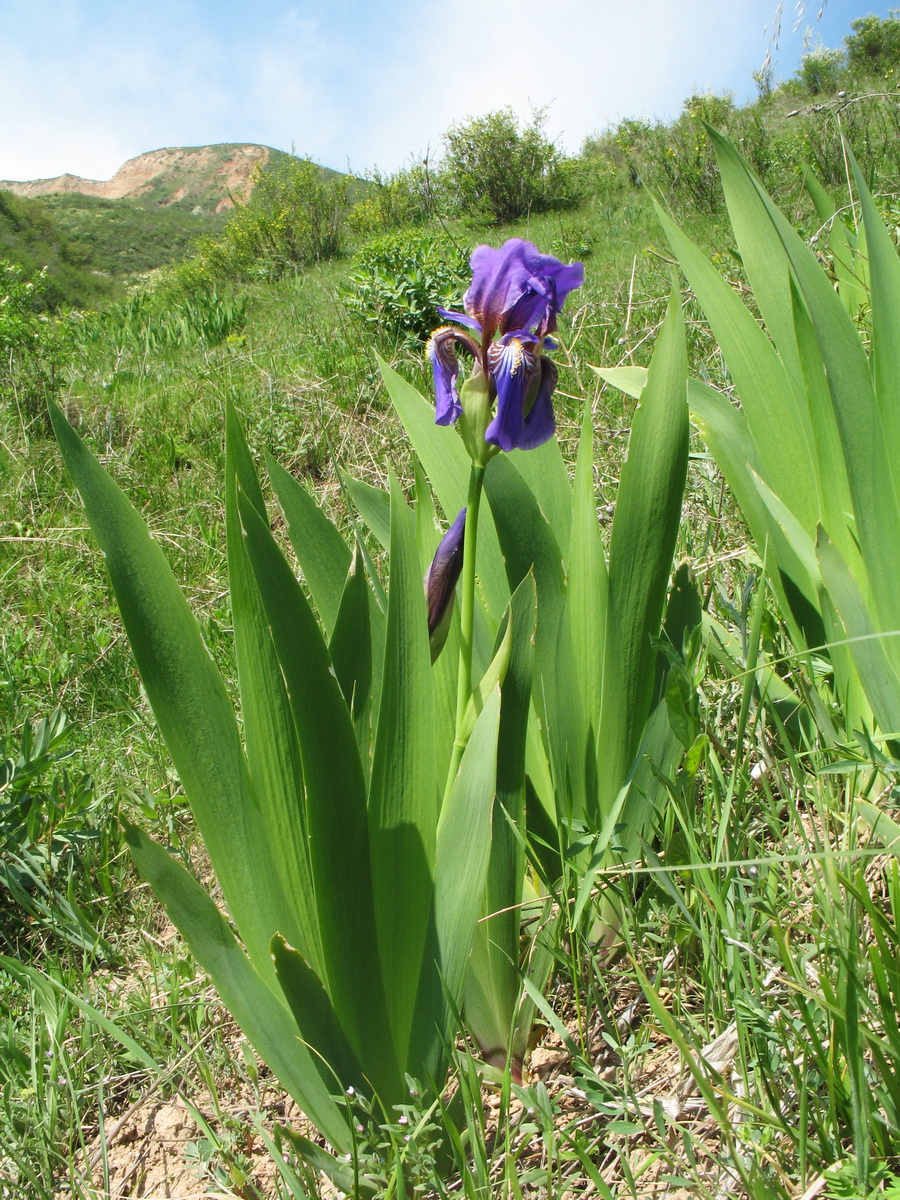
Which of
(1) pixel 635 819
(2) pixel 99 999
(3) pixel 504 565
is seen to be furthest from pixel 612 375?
(2) pixel 99 999

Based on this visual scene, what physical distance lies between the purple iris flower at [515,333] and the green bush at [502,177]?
1114 cm

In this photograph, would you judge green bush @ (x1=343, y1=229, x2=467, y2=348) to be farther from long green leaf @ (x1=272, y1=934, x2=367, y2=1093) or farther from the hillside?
the hillside

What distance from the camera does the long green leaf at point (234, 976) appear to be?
73cm

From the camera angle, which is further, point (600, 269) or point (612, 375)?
point (600, 269)

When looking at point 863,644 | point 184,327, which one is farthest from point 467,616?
point 184,327

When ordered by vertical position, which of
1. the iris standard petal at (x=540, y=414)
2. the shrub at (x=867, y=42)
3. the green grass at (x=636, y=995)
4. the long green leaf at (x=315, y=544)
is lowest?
the green grass at (x=636, y=995)

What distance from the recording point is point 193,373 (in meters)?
4.07

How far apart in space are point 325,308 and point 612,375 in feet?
17.1

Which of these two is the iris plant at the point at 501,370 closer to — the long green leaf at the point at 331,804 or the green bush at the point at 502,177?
the long green leaf at the point at 331,804

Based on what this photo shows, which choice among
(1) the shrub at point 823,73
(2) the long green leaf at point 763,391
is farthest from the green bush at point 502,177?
(2) the long green leaf at point 763,391

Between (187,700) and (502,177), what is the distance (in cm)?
1467

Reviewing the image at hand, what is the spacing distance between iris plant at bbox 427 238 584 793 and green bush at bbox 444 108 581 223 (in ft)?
36.6

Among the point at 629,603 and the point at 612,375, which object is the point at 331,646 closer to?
the point at 629,603

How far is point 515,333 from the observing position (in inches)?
33.7
